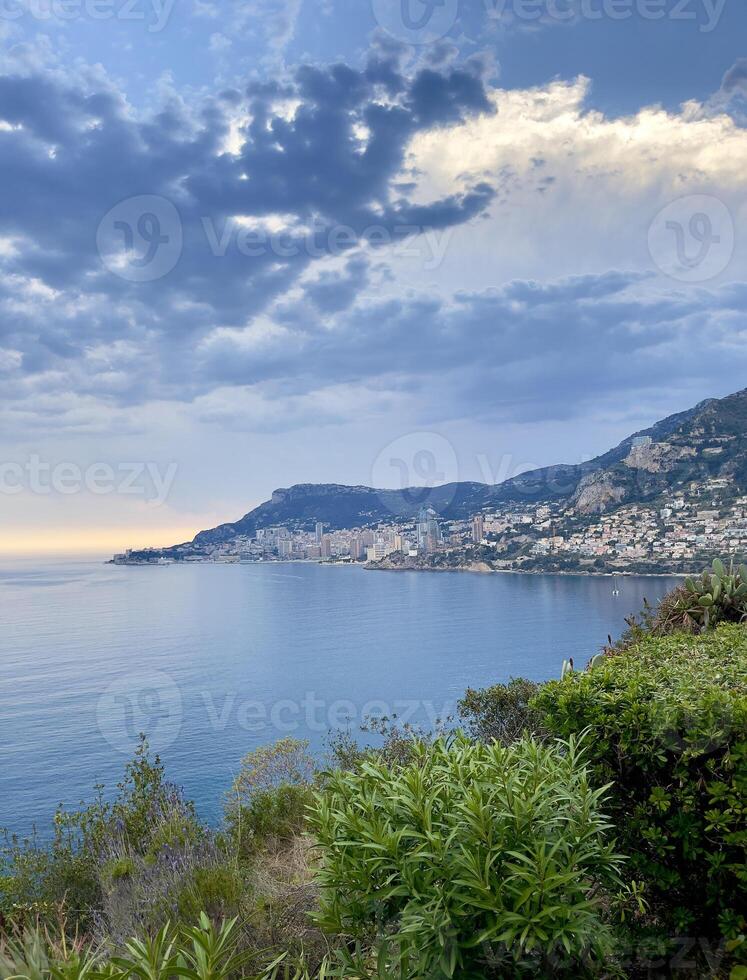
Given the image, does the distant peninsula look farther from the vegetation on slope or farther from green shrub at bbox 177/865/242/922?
the vegetation on slope

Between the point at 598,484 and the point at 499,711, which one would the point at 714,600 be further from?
the point at 598,484

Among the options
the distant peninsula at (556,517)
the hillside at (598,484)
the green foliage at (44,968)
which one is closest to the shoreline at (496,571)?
the distant peninsula at (556,517)

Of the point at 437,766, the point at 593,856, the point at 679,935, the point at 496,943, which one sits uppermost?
the point at 437,766

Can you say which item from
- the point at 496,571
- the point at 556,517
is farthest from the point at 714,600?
the point at 496,571


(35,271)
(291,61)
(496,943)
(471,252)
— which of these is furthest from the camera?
(291,61)

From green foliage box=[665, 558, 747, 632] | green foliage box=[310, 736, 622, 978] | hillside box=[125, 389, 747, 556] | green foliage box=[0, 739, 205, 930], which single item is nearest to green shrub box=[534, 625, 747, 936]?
green foliage box=[310, 736, 622, 978]

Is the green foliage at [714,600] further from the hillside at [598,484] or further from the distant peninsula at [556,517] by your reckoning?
the hillside at [598,484]

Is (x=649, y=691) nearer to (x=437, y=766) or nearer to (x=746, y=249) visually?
(x=437, y=766)

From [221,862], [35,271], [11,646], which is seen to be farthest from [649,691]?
[11,646]
